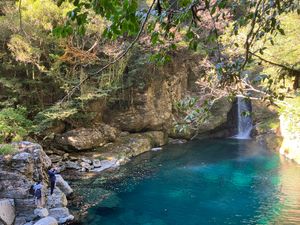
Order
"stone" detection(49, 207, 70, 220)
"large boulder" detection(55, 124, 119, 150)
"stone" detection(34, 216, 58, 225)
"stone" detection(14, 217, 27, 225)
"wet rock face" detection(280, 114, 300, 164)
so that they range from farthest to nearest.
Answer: "large boulder" detection(55, 124, 119, 150), "wet rock face" detection(280, 114, 300, 164), "stone" detection(49, 207, 70, 220), "stone" detection(14, 217, 27, 225), "stone" detection(34, 216, 58, 225)

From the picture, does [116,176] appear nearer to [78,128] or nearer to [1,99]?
[78,128]

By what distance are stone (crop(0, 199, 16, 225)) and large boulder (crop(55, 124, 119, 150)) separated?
9.18 meters

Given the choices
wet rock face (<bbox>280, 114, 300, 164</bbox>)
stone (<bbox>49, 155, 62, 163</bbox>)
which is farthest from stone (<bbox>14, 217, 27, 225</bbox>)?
wet rock face (<bbox>280, 114, 300, 164</bbox>)

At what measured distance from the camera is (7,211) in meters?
9.88

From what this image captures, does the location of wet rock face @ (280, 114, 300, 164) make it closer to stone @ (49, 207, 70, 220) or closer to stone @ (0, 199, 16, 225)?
stone @ (49, 207, 70, 220)

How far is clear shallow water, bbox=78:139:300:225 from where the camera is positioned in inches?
443

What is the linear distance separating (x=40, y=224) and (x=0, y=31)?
13051 mm

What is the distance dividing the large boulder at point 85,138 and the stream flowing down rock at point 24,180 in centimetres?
672

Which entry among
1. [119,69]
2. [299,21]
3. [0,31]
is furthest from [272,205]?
[0,31]

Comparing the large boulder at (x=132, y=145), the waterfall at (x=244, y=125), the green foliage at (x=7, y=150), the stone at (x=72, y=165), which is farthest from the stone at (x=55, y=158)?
the waterfall at (x=244, y=125)

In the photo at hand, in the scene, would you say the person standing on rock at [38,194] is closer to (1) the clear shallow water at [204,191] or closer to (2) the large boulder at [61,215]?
(2) the large boulder at [61,215]

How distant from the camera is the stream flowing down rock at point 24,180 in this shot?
409 inches

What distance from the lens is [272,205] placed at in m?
12.0

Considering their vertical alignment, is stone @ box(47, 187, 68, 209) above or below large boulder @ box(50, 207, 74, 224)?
above
